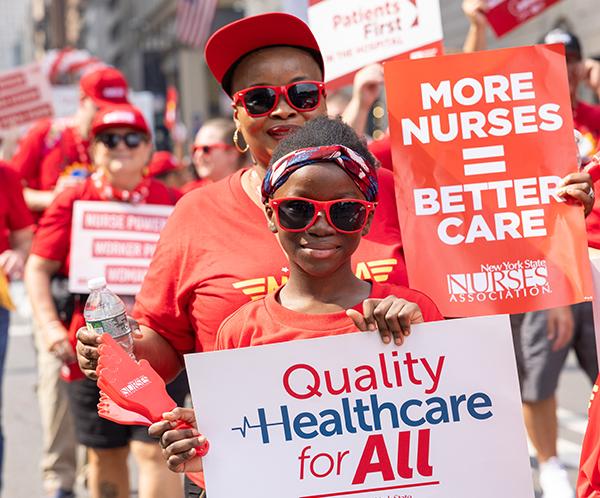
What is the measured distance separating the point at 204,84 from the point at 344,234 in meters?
42.2

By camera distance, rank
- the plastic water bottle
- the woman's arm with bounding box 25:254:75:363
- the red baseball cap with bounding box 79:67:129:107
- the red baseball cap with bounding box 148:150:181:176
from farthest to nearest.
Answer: the red baseball cap with bounding box 148:150:181:176 < the red baseball cap with bounding box 79:67:129:107 < the woman's arm with bounding box 25:254:75:363 < the plastic water bottle

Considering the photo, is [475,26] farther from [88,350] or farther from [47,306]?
[88,350]

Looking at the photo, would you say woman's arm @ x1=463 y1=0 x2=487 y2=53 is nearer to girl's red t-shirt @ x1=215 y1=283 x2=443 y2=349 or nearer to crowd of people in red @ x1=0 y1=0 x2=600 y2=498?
crowd of people in red @ x1=0 y1=0 x2=600 y2=498

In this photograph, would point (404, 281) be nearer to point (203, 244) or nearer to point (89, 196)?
point (203, 244)

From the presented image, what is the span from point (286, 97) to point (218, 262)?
0.48 m

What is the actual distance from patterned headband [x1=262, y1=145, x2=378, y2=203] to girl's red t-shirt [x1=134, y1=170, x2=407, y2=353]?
13.0 inches

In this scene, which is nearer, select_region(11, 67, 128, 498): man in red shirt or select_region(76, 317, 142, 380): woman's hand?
select_region(76, 317, 142, 380): woman's hand

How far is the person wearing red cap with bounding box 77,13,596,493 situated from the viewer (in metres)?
3.27

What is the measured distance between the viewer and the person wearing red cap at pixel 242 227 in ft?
10.7

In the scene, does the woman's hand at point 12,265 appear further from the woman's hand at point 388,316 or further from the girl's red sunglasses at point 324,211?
the woman's hand at point 388,316

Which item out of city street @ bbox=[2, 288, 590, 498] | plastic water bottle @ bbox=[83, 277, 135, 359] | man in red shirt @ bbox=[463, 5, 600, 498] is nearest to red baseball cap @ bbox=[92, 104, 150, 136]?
man in red shirt @ bbox=[463, 5, 600, 498]

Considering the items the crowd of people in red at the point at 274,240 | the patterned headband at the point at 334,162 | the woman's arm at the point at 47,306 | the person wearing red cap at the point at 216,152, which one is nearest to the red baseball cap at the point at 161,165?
the person wearing red cap at the point at 216,152

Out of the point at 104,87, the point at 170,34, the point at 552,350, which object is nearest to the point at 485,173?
the point at 552,350

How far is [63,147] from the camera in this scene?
714 cm
